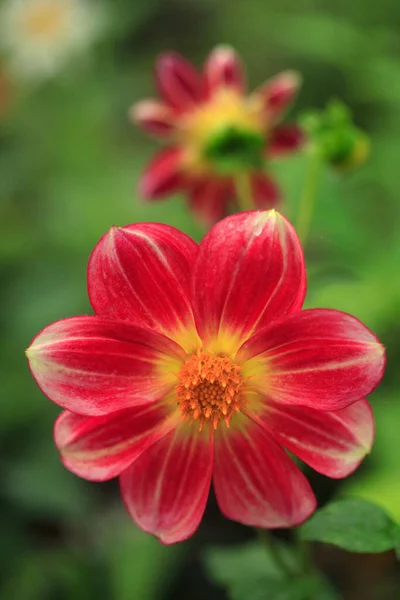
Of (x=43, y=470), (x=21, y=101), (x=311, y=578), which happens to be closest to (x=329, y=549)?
(x=311, y=578)

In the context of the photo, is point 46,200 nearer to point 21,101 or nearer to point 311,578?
point 21,101

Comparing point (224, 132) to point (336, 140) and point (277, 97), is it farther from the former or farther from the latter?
point (336, 140)

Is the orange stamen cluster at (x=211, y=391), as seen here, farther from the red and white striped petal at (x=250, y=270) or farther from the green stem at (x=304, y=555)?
the green stem at (x=304, y=555)

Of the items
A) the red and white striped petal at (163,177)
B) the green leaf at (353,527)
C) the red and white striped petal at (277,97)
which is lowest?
the green leaf at (353,527)

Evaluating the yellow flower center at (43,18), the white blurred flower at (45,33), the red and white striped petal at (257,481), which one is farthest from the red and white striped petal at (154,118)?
the yellow flower center at (43,18)

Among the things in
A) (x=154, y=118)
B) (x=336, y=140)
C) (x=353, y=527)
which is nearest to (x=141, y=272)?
(x=353, y=527)

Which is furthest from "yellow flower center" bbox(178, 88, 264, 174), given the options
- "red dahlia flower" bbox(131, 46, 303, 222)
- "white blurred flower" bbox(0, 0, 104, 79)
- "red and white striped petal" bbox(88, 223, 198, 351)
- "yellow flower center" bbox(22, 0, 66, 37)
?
"yellow flower center" bbox(22, 0, 66, 37)

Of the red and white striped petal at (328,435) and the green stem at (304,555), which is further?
the green stem at (304,555)

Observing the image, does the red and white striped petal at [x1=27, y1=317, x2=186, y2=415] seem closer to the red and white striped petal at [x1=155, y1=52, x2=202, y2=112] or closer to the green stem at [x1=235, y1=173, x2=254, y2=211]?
the green stem at [x1=235, y1=173, x2=254, y2=211]
